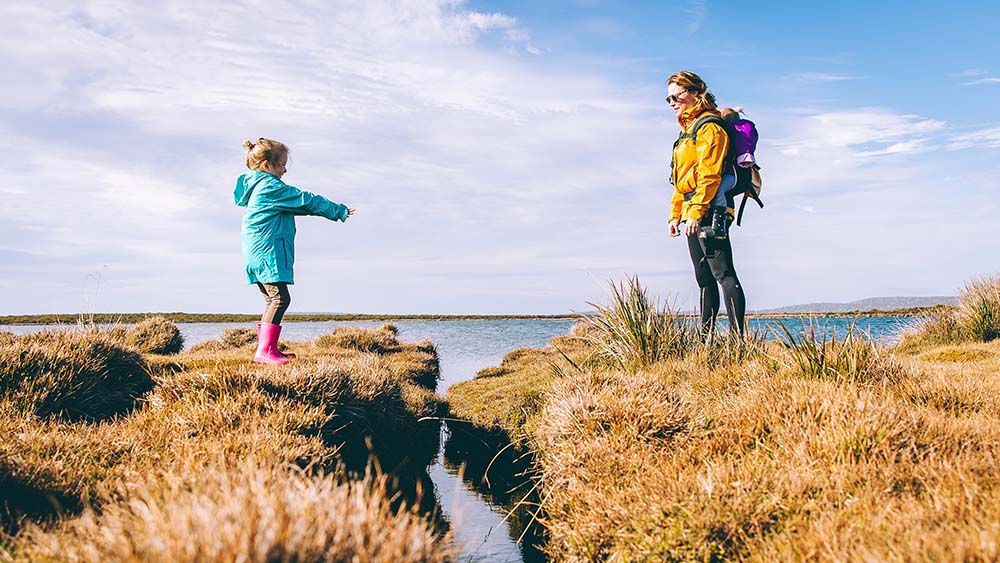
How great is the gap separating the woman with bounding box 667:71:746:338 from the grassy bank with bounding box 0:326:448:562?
12.1 ft

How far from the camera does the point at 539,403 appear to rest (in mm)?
7109

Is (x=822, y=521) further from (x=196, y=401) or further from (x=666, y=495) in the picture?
(x=196, y=401)

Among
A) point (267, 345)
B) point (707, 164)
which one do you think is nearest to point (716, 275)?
point (707, 164)

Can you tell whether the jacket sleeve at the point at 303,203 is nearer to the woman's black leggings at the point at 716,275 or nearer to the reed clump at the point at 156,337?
the woman's black leggings at the point at 716,275

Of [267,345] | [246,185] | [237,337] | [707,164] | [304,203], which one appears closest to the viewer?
[707,164]

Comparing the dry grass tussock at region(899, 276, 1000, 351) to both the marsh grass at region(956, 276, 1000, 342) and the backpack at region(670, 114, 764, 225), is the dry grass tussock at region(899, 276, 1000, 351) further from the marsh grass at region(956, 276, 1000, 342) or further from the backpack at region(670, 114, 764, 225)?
the backpack at region(670, 114, 764, 225)

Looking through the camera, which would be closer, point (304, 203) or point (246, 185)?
point (304, 203)

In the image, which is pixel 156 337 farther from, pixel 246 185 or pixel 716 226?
pixel 716 226

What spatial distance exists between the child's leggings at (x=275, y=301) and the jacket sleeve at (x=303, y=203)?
0.94 metres

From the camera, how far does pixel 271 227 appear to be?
7.36 m

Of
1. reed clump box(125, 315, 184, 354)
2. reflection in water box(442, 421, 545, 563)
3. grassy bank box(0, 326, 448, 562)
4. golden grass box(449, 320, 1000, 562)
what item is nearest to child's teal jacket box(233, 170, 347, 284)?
grassy bank box(0, 326, 448, 562)

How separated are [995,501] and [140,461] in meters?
4.49

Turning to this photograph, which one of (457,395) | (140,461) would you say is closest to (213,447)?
(140,461)

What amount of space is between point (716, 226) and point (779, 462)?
11.6 feet
